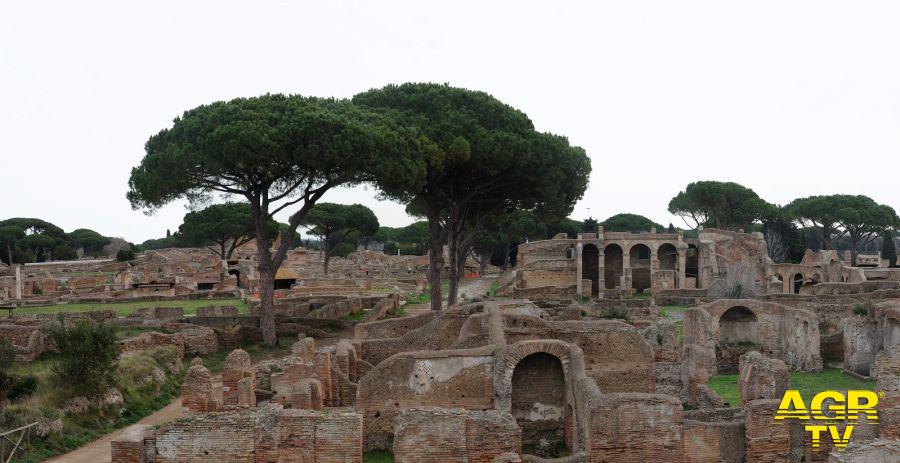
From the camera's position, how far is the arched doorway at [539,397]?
1179 cm

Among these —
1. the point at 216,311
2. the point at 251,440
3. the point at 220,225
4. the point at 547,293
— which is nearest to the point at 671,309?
the point at 547,293

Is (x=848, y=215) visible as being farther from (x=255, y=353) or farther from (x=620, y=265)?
(x=255, y=353)

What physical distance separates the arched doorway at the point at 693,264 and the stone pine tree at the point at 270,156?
29.1 meters

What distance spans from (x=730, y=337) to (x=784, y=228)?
45.5m

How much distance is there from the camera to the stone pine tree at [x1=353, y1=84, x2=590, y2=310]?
24.3 m

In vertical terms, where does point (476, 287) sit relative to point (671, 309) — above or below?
above

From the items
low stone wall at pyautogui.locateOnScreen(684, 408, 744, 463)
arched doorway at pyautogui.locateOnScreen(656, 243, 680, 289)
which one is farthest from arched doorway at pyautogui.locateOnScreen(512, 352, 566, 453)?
arched doorway at pyautogui.locateOnScreen(656, 243, 680, 289)

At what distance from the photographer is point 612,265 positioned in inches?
1859

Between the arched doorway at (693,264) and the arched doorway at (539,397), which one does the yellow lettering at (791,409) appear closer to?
the arched doorway at (539,397)

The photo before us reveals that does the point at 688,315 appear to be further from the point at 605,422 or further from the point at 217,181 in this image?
the point at 217,181

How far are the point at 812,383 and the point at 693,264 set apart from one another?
33.3m

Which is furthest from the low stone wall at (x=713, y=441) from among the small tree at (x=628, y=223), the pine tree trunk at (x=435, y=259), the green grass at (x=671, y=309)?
the small tree at (x=628, y=223)

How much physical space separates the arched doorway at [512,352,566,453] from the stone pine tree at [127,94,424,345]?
10.1 m

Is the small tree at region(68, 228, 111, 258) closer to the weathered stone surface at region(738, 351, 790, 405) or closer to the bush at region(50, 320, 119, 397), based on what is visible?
the bush at region(50, 320, 119, 397)
